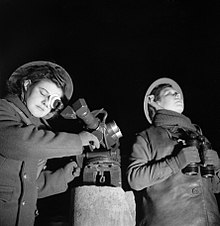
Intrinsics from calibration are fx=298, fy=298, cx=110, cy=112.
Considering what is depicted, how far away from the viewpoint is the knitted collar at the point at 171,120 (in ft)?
8.59

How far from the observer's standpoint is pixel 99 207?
214cm

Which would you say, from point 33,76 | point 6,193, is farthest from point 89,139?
point 33,76

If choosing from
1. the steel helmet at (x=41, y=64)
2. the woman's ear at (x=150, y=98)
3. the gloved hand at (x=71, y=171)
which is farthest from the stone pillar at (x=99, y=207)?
the woman's ear at (x=150, y=98)

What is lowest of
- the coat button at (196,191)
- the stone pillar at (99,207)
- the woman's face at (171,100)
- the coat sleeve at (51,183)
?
the stone pillar at (99,207)

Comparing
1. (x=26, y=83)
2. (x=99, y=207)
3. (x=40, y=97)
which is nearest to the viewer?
(x=99, y=207)

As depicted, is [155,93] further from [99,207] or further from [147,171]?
[99,207]

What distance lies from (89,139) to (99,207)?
19.8 inches

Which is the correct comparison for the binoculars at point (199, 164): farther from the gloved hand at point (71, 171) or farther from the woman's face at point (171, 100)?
the gloved hand at point (71, 171)

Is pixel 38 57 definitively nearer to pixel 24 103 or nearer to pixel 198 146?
pixel 24 103

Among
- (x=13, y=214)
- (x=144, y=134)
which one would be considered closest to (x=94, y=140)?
(x=144, y=134)

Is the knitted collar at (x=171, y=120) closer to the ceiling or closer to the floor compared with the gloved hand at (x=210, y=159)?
closer to the ceiling

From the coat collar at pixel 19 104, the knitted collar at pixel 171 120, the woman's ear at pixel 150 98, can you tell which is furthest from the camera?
the woman's ear at pixel 150 98

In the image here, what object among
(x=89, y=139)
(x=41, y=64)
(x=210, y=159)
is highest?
(x=41, y=64)

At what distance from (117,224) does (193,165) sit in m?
0.71
